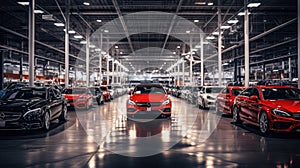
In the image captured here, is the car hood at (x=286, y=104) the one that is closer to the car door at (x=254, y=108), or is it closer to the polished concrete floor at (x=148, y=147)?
the car door at (x=254, y=108)

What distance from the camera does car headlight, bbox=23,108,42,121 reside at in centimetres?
939

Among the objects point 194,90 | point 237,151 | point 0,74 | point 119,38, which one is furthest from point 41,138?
point 119,38

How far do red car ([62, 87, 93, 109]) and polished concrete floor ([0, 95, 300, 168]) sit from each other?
21.4 feet

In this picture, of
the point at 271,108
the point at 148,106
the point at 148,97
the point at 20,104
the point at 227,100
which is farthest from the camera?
the point at 227,100

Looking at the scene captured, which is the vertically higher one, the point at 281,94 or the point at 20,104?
the point at 281,94

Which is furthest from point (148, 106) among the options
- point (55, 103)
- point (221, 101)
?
point (221, 101)

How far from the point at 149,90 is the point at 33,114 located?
5894 mm

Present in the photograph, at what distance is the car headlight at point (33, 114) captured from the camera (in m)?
9.39

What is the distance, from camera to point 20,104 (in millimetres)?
9750

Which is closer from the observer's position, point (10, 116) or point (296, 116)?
point (296, 116)

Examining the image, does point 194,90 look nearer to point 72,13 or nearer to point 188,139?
point 72,13

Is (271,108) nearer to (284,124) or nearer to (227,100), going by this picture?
(284,124)

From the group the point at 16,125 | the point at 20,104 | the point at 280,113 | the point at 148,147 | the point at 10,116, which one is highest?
the point at 20,104

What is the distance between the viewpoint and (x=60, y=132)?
1002cm
